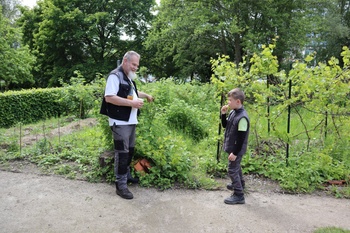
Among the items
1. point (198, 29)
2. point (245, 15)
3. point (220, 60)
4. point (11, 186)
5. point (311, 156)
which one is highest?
point (245, 15)

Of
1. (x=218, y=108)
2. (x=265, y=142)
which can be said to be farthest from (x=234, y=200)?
(x=218, y=108)

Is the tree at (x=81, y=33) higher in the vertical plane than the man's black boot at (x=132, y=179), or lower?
higher

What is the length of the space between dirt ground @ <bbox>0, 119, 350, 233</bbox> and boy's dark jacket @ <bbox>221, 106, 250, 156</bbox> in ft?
2.34

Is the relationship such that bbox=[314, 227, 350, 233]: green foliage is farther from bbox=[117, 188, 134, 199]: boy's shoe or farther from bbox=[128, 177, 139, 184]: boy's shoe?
bbox=[128, 177, 139, 184]: boy's shoe

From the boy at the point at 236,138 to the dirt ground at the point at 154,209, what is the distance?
0.19m

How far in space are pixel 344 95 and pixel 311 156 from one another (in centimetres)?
109

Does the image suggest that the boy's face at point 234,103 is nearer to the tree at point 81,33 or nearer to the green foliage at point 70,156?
the green foliage at point 70,156

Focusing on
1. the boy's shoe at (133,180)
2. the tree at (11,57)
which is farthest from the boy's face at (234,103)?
the tree at (11,57)

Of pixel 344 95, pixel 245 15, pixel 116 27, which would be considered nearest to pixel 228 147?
pixel 344 95

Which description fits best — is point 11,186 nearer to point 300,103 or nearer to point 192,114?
point 192,114

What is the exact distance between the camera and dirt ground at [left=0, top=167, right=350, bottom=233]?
3186mm

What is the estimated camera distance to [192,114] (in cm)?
680


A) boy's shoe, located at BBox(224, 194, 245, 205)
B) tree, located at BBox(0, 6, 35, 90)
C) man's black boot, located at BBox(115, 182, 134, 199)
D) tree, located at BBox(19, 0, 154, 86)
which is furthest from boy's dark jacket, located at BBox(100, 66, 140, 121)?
tree, located at BBox(19, 0, 154, 86)

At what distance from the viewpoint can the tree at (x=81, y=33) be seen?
75.7 feet
